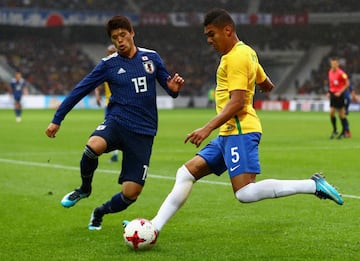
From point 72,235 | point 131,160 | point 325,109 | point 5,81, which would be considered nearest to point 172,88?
point 131,160

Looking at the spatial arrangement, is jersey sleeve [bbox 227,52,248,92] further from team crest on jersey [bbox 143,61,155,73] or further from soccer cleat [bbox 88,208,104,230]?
soccer cleat [bbox 88,208,104,230]

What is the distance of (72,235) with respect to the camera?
26.7 feet

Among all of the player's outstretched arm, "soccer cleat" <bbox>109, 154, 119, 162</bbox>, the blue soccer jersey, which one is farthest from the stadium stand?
the blue soccer jersey

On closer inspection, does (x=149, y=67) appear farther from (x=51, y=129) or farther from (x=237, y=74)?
(x=237, y=74)

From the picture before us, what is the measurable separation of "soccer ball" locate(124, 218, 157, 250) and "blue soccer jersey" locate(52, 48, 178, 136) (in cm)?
116

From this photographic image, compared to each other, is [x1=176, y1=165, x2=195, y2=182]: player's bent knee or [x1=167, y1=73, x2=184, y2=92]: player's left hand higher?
[x1=167, y1=73, x2=184, y2=92]: player's left hand

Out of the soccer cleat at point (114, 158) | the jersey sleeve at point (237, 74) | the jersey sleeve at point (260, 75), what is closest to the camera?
the jersey sleeve at point (237, 74)

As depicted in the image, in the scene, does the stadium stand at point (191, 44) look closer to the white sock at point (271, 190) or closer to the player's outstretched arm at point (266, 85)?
the player's outstretched arm at point (266, 85)

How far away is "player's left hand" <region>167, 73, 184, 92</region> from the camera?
7996mm

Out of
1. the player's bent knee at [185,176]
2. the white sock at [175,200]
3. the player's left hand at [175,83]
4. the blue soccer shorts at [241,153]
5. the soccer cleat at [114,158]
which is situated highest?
the player's left hand at [175,83]

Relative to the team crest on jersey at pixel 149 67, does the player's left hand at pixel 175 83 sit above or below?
below

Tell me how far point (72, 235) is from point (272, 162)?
8570 millimetres

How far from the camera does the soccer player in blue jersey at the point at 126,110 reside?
7970 mm

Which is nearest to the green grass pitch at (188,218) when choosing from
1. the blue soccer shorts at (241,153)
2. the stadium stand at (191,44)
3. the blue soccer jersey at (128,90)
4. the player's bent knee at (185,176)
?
the player's bent knee at (185,176)
